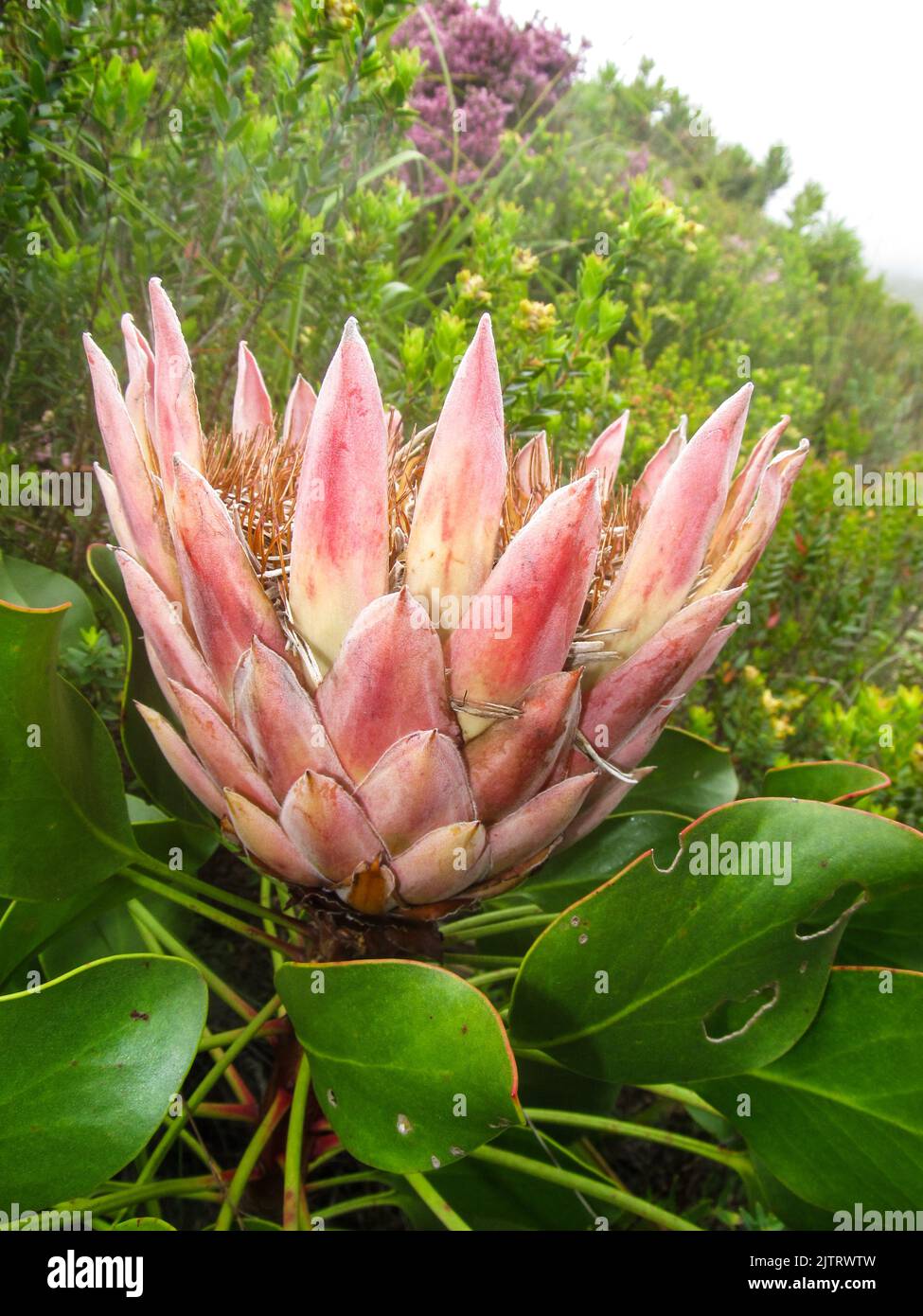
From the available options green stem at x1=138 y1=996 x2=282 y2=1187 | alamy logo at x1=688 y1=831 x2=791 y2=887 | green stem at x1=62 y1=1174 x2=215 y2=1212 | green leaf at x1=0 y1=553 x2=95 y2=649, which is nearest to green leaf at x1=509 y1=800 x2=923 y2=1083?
alamy logo at x1=688 y1=831 x2=791 y2=887

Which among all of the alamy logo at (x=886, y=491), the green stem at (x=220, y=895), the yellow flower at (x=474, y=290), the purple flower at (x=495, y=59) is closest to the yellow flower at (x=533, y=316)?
the yellow flower at (x=474, y=290)

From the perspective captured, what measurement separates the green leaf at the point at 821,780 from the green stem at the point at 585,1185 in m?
0.37

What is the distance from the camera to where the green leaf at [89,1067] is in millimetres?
567

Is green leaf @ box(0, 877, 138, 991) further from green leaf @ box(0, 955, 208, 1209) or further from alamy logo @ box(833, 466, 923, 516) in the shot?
alamy logo @ box(833, 466, 923, 516)

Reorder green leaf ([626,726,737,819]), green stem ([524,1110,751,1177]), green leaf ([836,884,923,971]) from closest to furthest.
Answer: green leaf ([836,884,923,971]) → green stem ([524,1110,751,1177]) → green leaf ([626,726,737,819])

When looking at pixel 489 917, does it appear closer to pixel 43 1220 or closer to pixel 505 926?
pixel 505 926

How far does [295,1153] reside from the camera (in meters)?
0.74

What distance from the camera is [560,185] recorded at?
11.5ft

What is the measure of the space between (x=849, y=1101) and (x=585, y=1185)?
0.75ft

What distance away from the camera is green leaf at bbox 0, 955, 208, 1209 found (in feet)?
1.86

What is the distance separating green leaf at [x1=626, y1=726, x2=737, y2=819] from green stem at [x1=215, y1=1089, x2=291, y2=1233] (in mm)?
446

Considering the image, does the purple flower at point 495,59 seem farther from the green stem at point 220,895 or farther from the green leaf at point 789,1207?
the green leaf at point 789,1207

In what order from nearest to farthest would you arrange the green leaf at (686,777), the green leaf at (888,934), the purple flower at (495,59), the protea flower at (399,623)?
the protea flower at (399,623), the green leaf at (888,934), the green leaf at (686,777), the purple flower at (495,59)

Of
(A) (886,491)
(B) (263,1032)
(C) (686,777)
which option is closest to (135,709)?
(B) (263,1032)
